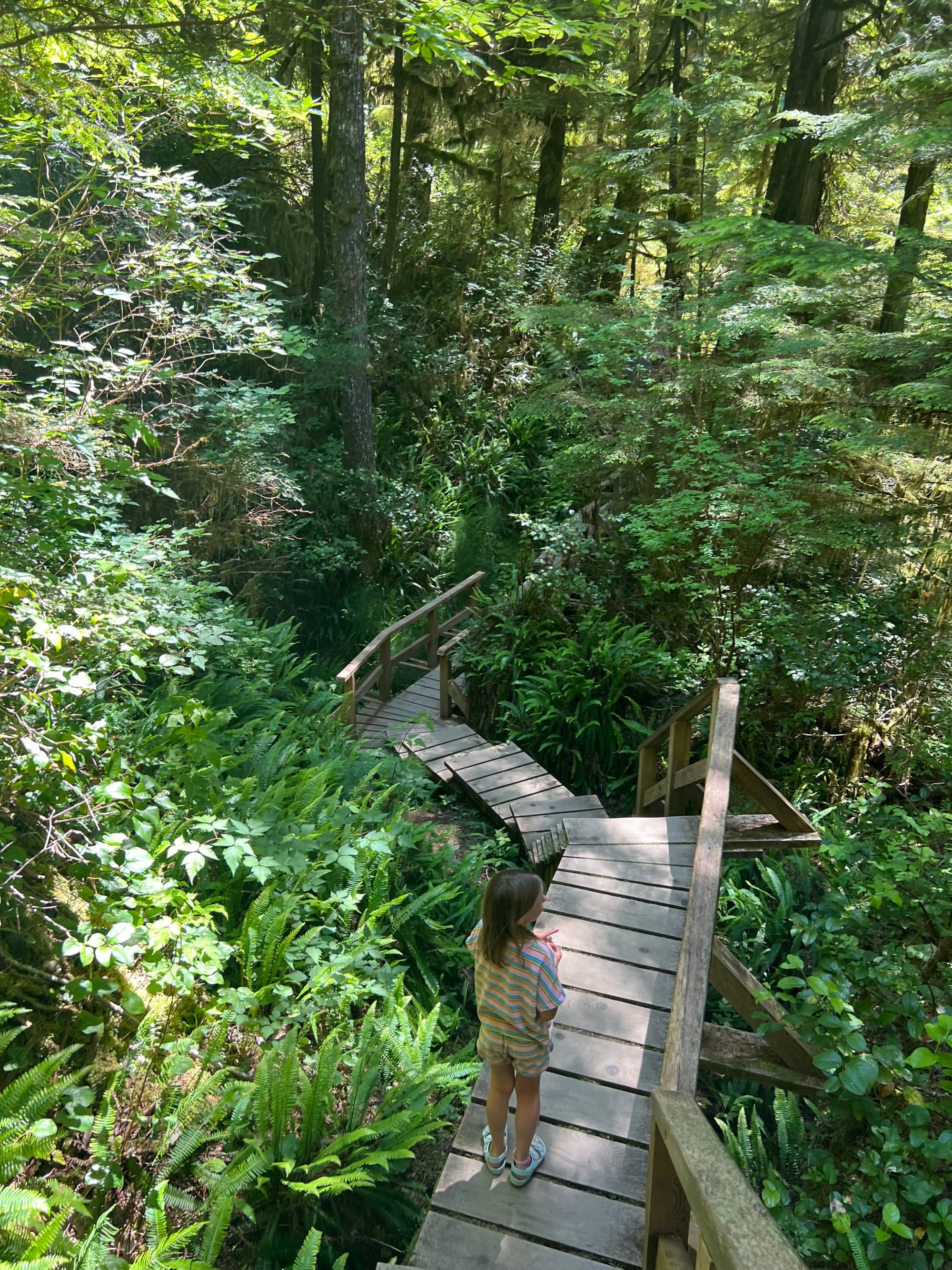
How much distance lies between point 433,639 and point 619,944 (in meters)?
6.88

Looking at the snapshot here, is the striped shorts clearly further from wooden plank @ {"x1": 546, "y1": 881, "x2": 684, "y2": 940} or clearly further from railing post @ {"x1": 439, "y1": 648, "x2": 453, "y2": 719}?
railing post @ {"x1": 439, "y1": 648, "x2": 453, "y2": 719}

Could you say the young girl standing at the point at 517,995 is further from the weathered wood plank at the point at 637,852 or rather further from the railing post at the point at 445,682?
the railing post at the point at 445,682

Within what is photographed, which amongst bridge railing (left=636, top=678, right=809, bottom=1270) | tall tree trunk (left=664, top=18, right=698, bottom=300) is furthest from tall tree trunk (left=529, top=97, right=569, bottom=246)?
bridge railing (left=636, top=678, right=809, bottom=1270)

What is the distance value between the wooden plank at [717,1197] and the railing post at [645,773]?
399cm

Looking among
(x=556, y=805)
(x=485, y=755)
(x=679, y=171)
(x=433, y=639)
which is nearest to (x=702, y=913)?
(x=556, y=805)

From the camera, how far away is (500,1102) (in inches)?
116

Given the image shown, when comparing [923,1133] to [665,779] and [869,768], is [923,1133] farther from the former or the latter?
[869,768]

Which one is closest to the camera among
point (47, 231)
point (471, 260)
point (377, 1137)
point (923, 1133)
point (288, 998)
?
point (923, 1133)

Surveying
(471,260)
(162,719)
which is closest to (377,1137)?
(162,719)

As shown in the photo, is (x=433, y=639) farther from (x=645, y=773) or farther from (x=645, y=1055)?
(x=645, y=1055)

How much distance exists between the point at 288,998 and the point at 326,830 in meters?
1.08

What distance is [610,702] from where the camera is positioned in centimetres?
769

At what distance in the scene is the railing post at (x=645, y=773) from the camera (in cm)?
620

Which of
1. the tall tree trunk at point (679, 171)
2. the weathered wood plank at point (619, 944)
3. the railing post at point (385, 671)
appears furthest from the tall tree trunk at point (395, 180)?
the weathered wood plank at point (619, 944)
